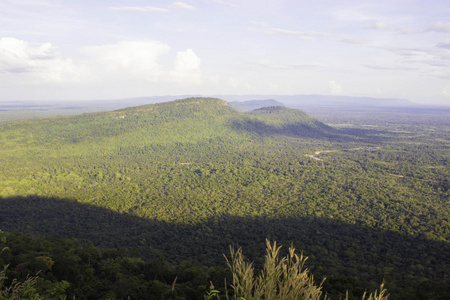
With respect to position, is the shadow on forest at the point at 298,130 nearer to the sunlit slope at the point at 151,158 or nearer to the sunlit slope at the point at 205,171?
the sunlit slope at the point at 205,171

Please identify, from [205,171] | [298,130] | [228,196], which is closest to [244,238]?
[228,196]

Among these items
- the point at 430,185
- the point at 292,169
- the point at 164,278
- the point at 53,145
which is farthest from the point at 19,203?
the point at 430,185

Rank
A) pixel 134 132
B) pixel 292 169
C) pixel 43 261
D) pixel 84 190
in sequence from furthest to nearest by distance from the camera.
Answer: pixel 134 132
pixel 292 169
pixel 84 190
pixel 43 261

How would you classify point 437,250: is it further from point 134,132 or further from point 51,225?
point 134,132

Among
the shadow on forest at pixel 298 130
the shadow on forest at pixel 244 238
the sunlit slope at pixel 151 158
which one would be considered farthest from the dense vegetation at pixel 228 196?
the shadow on forest at pixel 298 130

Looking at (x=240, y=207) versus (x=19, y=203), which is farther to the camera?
(x=240, y=207)

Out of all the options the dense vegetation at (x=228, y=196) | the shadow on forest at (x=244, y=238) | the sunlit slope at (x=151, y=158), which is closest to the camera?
the shadow on forest at (x=244, y=238)
